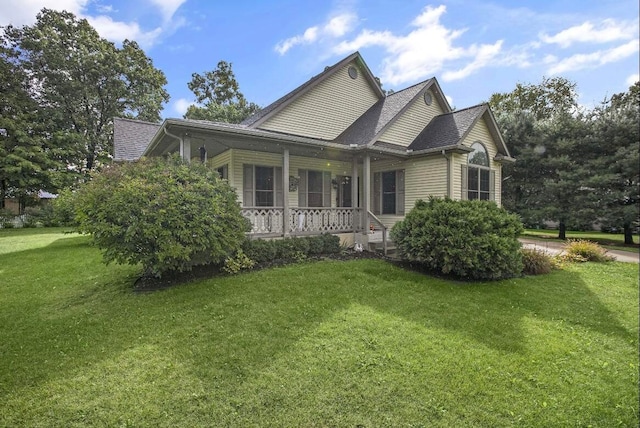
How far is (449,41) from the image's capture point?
613 cm

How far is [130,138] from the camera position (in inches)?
602

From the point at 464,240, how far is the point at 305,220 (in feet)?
14.3

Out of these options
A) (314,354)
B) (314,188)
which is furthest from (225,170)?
(314,354)

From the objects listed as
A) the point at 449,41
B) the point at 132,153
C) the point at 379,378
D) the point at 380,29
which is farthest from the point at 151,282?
the point at 132,153

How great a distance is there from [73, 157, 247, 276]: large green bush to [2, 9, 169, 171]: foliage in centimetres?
2059

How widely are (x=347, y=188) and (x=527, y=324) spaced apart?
8191mm

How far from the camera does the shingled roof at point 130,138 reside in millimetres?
13844

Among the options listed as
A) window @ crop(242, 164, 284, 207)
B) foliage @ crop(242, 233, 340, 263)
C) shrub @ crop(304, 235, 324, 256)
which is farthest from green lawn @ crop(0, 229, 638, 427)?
window @ crop(242, 164, 284, 207)

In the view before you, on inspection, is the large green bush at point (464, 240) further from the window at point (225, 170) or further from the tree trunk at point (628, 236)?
the tree trunk at point (628, 236)

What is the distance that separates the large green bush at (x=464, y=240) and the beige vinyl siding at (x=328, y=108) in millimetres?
5527

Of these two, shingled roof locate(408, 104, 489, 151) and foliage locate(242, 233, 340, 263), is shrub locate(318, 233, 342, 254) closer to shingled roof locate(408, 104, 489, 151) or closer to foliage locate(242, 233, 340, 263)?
foliage locate(242, 233, 340, 263)

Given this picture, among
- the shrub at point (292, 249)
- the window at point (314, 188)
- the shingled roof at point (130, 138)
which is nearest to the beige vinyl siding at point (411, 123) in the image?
the window at point (314, 188)

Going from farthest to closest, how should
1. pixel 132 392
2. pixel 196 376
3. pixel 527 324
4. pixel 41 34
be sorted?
pixel 41 34 < pixel 527 324 < pixel 196 376 < pixel 132 392

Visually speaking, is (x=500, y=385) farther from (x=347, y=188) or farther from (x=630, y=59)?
(x=347, y=188)
